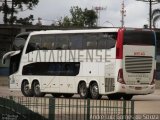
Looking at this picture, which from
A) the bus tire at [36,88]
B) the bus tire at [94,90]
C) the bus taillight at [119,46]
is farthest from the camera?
the bus tire at [36,88]

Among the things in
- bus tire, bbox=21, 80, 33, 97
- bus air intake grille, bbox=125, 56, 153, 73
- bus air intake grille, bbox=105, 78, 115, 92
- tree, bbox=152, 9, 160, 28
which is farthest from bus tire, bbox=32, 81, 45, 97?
tree, bbox=152, 9, 160, 28

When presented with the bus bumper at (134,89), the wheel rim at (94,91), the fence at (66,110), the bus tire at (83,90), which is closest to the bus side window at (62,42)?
the bus tire at (83,90)

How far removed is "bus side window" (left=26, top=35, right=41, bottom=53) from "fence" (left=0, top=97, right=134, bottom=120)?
73.2ft

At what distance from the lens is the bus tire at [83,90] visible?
33.6m

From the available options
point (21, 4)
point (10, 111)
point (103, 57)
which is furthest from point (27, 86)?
point (21, 4)

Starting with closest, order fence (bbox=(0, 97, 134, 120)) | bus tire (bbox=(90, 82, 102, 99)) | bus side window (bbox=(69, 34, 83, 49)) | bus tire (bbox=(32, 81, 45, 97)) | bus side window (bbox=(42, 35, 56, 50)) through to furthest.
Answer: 1. fence (bbox=(0, 97, 134, 120))
2. bus tire (bbox=(90, 82, 102, 99))
3. bus side window (bbox=(69, 34, 83, 49))
4. bus side window (bbox=(42, 35, 56, 50))
5. bus tire (bbox=(32, 81, 45, 97))

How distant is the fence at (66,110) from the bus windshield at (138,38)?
17.9 metres

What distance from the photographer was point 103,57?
107ft

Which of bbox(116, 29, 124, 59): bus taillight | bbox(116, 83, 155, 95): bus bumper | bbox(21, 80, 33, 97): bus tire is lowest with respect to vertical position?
bbox(21, 80, 33, 97): bus tire

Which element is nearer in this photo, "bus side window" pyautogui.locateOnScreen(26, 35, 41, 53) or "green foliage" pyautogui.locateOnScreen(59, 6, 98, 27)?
"bus side window" pyautogui.locateOnScreen(26, 35, 41, 53)

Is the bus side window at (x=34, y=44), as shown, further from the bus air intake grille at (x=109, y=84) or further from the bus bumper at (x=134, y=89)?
the bus bumper at (x=134, y=89)

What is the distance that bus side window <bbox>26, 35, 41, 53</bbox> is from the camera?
36500 mm

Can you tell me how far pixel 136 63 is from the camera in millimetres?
32250

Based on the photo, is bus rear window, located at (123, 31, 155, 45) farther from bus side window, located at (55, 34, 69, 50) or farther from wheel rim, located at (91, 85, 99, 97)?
bus side window, located at (55, 34, 69, 50)
